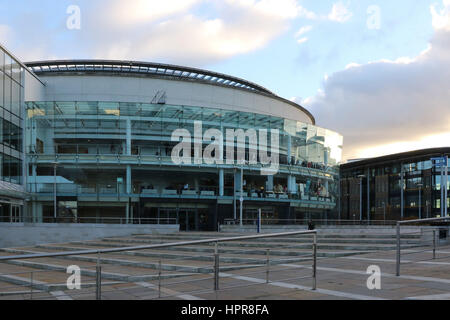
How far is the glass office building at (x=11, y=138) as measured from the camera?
122 feet

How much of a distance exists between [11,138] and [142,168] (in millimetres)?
12193

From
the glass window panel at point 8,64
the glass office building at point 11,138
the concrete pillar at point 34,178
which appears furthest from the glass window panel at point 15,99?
the concrete pillar at point 34,178

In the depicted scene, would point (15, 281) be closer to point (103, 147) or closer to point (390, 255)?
point (390, 255)

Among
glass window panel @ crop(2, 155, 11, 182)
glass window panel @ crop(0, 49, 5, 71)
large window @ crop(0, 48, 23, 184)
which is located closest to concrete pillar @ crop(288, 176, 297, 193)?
large window @ crop(0, 48, 23, 184)

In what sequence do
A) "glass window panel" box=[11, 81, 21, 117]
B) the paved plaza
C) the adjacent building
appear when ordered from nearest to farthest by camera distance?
the paved plaza
"glass window panel" box=[11, 81, 21, 117]
the adjacent building

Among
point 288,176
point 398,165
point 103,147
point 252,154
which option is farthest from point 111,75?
point 398,165

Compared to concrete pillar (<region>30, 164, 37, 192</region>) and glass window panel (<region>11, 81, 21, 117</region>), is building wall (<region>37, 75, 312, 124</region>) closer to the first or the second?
glass window panel (<region>11, 81, 21, 117</region>)

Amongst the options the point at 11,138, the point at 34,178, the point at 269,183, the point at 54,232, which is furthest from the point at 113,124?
the point at 269,183

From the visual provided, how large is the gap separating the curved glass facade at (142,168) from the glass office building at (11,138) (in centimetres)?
195

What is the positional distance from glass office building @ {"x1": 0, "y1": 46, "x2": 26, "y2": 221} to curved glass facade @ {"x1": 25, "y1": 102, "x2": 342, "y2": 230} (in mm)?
1948

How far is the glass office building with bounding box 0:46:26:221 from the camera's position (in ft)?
122

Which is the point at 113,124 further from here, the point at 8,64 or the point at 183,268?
the point at 183,268

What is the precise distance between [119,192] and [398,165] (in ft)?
209

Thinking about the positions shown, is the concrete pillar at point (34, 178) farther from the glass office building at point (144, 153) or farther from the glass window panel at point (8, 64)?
the glass window panel at point (8, 64)
